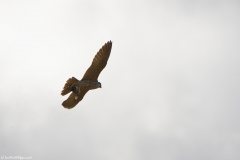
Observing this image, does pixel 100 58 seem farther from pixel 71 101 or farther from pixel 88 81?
pixel 71 101

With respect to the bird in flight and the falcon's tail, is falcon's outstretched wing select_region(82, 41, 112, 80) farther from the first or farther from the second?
the falcon's tail

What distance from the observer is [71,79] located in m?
25.1

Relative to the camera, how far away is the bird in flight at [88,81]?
83.1ft

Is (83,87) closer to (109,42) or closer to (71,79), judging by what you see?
(71,79)

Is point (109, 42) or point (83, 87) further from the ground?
point (109, 42)

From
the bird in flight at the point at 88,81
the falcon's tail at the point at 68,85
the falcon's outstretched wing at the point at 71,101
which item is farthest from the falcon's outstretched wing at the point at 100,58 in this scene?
the falcon's outstretched wing at the point at 71,101

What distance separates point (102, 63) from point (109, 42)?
1.34 metres

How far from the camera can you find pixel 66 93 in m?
25.4

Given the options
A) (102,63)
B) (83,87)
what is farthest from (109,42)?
(83,87)

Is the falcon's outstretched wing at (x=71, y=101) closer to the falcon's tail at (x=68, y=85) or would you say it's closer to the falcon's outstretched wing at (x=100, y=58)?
the falcon's tail at (x=68, y=85)

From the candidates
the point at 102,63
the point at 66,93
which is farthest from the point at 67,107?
the point at 102,63

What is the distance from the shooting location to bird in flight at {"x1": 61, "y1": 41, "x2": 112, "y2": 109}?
83.1ft

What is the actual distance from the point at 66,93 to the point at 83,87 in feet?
3.72

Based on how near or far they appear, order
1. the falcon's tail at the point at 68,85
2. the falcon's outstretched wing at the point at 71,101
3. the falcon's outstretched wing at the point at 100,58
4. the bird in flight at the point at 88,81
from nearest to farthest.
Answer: the falcon's tail at the point at 68,85
the bird in flight at the point at 88,81
the falcon's outstretched wing at the point at 100,58
the falcon's outstretched wing at the point at 71,101
